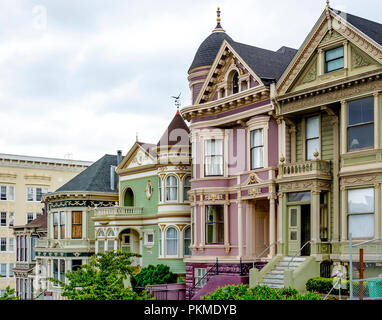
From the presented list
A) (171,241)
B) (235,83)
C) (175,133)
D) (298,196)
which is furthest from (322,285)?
(175,133)

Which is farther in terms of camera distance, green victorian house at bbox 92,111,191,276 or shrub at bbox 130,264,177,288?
green victorian house at bbox 92,111,191,276

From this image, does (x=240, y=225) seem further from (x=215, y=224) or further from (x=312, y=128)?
(x=312, y=128)

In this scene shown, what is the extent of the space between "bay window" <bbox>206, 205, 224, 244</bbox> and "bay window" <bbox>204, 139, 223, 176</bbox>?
177cm

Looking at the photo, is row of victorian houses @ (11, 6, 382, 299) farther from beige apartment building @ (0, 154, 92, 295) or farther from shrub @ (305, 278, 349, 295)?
beige apartment building @ (0, 154, 92, 295)

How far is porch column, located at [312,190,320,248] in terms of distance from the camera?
22672 millimetres

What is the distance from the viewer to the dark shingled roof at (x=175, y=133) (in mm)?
35719

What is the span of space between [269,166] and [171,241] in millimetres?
11195

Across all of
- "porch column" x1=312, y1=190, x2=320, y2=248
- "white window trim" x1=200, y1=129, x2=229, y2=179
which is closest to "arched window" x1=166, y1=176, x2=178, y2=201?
"white window trim" x1=200, y1=129, x2=229, y2=179

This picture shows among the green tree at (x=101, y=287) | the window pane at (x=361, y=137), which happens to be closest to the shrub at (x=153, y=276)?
the green tree at (x=101, y=287)

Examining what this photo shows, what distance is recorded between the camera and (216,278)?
25578 millimetres

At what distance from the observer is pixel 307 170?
920 inches

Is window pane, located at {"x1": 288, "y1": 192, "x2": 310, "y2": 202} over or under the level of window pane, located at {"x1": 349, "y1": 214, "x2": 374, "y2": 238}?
over
